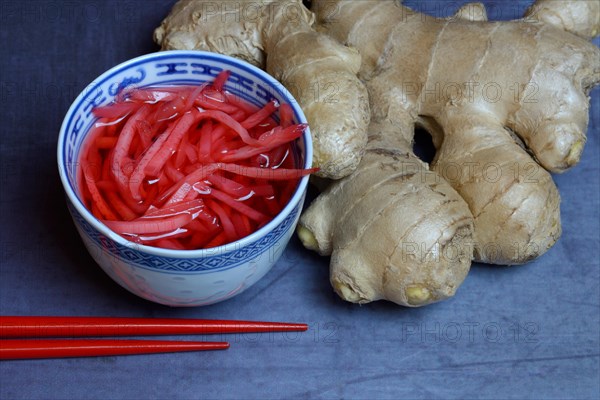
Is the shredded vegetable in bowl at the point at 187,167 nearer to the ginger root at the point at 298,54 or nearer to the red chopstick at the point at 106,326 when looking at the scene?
the ginger root at the point at 298,54

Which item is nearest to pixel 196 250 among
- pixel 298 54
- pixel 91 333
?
pixel 91 333

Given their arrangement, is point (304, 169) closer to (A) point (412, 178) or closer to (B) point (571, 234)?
(A) point (412, 178)

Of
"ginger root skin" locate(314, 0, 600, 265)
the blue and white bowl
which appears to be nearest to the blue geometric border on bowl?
the blue and white bowl

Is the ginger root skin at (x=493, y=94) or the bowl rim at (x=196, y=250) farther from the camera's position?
the ginger root skin at (x=493, y=94)

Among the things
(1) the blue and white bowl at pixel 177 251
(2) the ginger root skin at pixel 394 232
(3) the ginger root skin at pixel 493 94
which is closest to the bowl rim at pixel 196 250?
(1) the blue and white bowl at pixel 177 251

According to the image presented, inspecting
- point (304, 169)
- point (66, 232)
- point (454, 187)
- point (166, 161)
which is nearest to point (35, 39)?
point (66, 232)

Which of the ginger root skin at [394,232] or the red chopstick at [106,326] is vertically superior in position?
the ginger root skin at [394,232]
